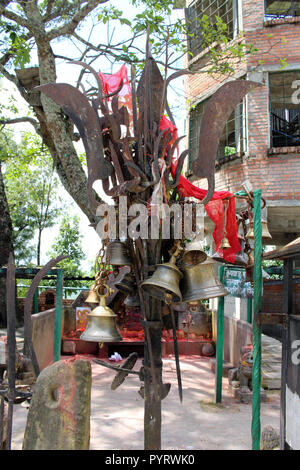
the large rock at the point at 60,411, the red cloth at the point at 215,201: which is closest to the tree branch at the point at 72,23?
the red cloth at the point at 215,201

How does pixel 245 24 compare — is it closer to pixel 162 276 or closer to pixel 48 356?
pixel 48 356

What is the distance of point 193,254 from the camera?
2.60 meters

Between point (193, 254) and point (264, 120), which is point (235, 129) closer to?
point (264, 120)

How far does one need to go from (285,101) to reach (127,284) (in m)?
10.3

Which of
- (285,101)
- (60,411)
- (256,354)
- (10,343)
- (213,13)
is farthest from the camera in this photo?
(213,13)

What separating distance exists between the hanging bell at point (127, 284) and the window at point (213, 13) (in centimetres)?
953

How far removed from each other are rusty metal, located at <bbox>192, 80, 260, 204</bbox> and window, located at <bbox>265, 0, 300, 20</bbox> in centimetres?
1068

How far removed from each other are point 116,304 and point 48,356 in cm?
232

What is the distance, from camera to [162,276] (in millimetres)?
2316

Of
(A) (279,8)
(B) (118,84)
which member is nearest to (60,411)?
(B) (118,84)

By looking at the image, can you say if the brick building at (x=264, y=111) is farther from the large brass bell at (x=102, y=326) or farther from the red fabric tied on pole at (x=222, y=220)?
the large brass bell at (x=102, y=326)

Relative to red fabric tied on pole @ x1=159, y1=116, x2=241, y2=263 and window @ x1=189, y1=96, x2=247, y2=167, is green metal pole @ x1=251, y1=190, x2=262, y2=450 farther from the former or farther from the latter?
window @ x1=189, y1=96, x2=247, y2=167

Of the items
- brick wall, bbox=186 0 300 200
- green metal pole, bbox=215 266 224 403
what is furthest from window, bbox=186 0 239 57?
green metal pole, bbox=215 266 224 403

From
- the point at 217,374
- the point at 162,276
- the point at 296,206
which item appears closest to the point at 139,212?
the point at 162,276
